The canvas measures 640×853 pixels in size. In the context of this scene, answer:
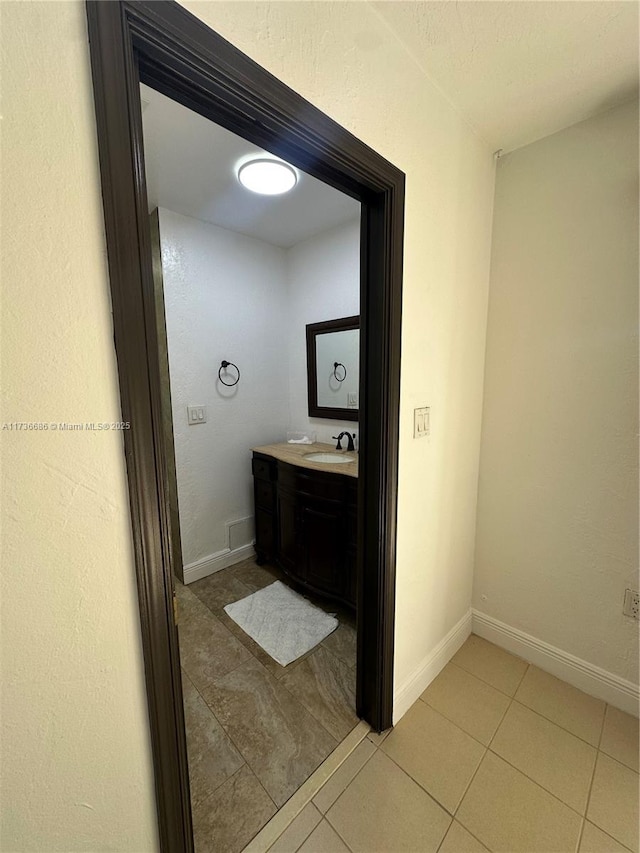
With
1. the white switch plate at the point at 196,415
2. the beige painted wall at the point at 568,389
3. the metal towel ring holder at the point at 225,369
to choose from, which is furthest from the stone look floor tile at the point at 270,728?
the metal towel ring holder at the point at 225,369

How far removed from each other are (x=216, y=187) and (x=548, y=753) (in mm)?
2969

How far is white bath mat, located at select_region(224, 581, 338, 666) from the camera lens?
5.86 ft

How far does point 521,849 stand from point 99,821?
1215 millimetres

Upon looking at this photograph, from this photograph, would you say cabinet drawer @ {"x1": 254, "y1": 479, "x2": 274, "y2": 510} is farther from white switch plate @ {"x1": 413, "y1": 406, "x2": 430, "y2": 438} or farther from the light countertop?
white switch plate @ {"x1": 413, "y1": 406, "x2": 430, "y2": 438}

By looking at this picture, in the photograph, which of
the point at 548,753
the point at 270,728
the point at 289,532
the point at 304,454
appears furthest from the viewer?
the point at 304,454

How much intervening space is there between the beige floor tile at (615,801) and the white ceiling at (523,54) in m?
2.45

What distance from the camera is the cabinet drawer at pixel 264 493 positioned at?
94.8 inches

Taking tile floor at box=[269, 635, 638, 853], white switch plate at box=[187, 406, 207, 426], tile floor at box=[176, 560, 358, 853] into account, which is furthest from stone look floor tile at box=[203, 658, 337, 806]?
white switch plate at box=[187, 406, 207, 426]

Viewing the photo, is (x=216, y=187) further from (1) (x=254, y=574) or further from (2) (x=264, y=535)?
(1) (x=254, y=574)

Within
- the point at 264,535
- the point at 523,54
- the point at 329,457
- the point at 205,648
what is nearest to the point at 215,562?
the point at 264,535

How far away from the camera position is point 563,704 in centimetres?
147

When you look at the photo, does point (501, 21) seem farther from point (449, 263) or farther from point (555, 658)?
point (555, 658)

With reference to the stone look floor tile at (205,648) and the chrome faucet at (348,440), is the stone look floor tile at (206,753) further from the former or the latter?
the chrome faucet at (348,440)

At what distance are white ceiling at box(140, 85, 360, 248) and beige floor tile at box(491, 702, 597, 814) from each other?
8.80 ft
